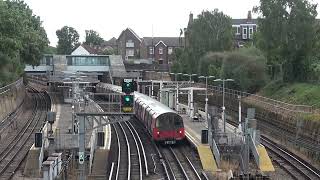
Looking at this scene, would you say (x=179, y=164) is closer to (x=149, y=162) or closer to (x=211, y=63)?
(x=149, y=162)

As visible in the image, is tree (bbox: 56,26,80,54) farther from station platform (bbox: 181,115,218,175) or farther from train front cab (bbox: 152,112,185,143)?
train front cab (bbox: 152,112,185,143)

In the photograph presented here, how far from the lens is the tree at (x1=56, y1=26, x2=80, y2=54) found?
147625mm

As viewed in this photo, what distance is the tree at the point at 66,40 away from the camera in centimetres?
14762

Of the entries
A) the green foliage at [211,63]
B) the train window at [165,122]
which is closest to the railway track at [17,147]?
the train window at [165,122]

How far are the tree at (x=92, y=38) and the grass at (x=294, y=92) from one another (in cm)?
9968

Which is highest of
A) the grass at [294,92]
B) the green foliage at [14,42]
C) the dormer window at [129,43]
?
the dormer window at [129,43]

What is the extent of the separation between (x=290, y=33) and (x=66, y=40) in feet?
329

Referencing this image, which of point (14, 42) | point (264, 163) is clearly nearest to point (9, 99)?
point (14, 42)

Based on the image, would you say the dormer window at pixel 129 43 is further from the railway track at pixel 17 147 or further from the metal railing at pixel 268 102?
the railway track at pixel 17 147

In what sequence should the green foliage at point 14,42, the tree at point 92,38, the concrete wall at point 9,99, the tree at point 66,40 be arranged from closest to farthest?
the green foliage at point 14,42, the concrete wall at point 9,99, the tree at point 66,40, the tree at point 92,38

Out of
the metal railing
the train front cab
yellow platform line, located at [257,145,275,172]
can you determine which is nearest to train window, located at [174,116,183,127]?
the train front cab

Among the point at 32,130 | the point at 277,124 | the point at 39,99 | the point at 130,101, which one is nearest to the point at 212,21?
the point at 39,99

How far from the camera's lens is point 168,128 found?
38406mm

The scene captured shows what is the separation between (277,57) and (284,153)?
28317mm
